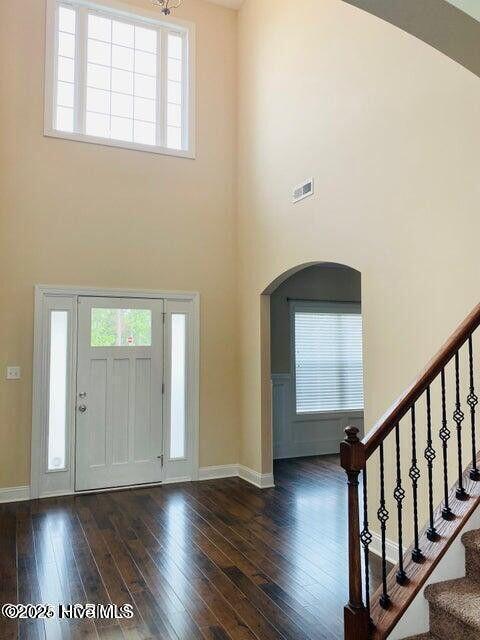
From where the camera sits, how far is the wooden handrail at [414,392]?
2285 mm

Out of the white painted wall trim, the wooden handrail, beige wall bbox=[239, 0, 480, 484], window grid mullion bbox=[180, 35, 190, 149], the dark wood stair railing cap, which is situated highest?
window grid mullion bbox=[180, 35, 190, 149]

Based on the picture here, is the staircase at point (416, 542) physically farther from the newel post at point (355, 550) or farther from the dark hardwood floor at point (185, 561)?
the dark hardwood floor at point (185, 561)

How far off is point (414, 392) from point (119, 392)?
3927 millimetres

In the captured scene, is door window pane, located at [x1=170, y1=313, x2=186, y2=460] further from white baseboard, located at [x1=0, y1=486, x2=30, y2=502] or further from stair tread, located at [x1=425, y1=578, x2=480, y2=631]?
stair tread, located at [x1=425, y1=578, x2=480, y2=631]

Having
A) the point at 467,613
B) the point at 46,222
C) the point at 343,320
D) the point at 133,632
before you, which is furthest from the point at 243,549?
the point at 343,320

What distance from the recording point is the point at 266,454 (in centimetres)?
555

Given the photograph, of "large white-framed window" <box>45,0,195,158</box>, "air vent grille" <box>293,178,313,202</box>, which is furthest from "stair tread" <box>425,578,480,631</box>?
"large white-framed window" <box>45,0,195,158</box>

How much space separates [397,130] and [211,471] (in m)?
4.23

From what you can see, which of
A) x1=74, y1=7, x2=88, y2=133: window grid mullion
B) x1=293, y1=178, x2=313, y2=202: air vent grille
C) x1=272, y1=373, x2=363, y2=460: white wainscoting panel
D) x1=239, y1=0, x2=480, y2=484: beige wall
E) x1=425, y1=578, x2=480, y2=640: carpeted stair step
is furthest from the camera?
x1=272, y1=373, x2=363, y2=460: white wainscoting panel

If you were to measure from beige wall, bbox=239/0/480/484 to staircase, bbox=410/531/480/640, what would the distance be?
1.34 m

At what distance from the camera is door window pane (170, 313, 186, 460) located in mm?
5812

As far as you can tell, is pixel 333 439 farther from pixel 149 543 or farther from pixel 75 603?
pixel 75 603

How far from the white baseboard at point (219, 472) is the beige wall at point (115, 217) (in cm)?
8

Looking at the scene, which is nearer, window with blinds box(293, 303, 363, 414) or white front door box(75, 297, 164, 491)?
white front door box(75, 297, 164, 491)
